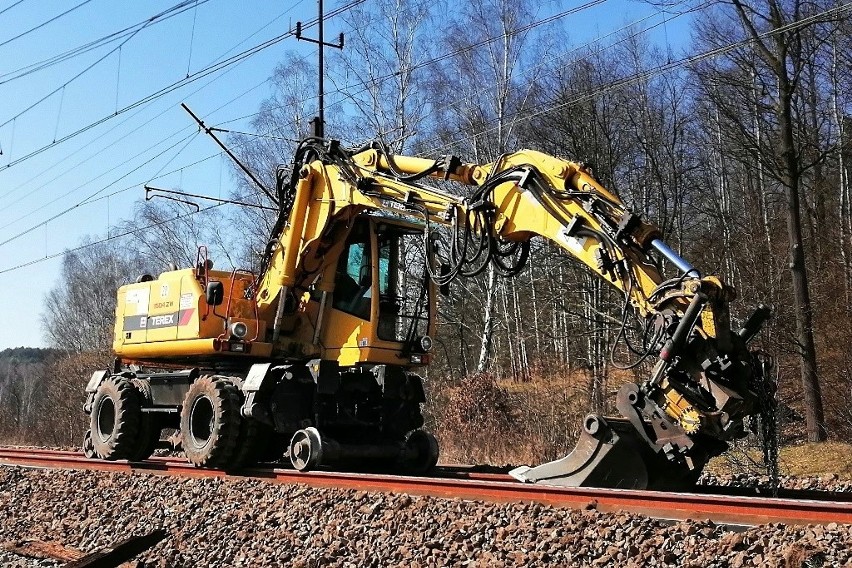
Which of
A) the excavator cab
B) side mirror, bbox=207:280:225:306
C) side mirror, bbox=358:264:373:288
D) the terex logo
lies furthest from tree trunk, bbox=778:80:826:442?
the terex logo

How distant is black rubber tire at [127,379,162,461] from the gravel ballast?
4.80 ft

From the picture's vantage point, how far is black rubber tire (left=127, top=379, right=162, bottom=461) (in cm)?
1293

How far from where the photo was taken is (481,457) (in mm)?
16062

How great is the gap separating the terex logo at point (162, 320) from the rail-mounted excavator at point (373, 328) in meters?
0.03

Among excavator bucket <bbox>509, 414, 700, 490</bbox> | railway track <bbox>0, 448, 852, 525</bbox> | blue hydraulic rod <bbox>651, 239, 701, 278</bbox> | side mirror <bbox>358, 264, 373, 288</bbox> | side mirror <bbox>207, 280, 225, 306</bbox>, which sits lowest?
railway track <bbox>0, 448, 852, 525</bbox>

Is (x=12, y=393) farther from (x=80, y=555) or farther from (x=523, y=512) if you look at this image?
(x=523, y=512)

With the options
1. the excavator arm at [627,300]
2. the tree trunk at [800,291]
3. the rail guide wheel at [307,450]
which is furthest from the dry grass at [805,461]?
the rail guide wheel at [307,450]

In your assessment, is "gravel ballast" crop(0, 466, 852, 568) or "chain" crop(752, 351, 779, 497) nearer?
"gravel ballast" crop(0, 466, 852, 568)

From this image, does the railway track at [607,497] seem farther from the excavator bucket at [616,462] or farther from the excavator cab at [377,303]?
the excavator cab at [377,303]

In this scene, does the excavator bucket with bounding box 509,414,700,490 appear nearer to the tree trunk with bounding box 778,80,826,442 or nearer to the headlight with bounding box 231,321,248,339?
the headlight with bounding box 231,321,248,339

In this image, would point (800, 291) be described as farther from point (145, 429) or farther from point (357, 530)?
point (357, 530)

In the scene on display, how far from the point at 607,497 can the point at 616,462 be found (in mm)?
924

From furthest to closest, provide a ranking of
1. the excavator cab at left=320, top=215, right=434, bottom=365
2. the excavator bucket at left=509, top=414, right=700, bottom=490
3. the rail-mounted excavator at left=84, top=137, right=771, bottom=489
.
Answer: the excavator cab at left=320, top=215, right=434, bottom=365, the excavator bucket at left=509, top=414, right=700, bottom=490, the rail-mounted excavator at left=84, top=137, right=771, bottom=489

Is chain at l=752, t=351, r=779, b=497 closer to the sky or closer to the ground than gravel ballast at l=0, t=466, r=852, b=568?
closer to the sky
